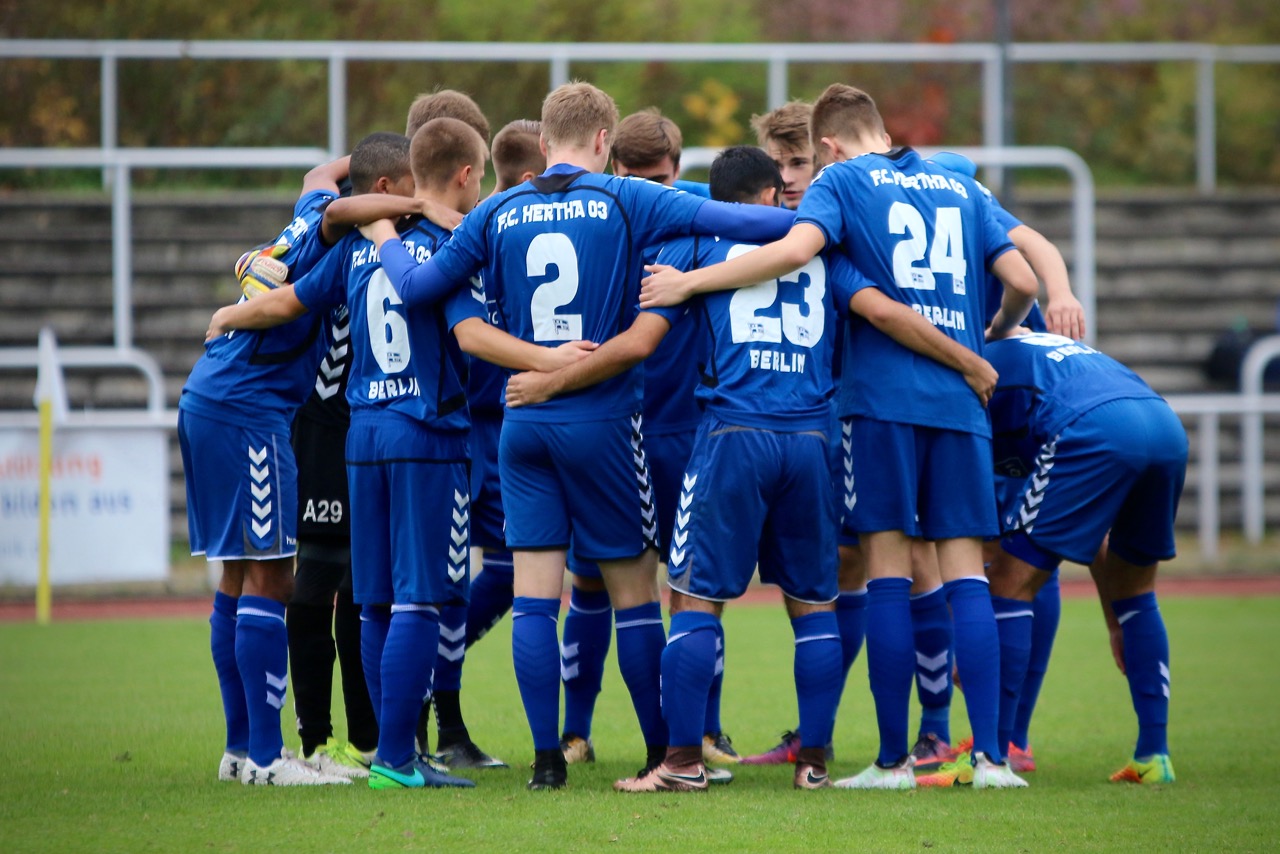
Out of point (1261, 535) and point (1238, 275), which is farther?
point (1238, 275)

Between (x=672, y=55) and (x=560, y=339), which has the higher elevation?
(x=672, y=55)

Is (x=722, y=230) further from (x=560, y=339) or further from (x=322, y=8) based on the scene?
(x=322, y=8)

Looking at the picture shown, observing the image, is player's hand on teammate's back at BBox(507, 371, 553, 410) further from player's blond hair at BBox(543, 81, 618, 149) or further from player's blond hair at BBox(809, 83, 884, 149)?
player's blond hair at BBox(809, 83, 884, 149)

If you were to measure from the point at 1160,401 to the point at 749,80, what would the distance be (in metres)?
13.1

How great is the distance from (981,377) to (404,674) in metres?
2.21

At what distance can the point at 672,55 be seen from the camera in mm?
14430

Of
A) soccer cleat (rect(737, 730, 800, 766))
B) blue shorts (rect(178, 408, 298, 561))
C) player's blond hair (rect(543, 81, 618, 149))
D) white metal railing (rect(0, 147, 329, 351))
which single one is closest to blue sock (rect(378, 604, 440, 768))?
blue shorts (rect(178, 408, 298, 561))

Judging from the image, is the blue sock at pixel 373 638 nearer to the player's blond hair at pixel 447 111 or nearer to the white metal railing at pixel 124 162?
the player's blond hair at pixel 447 111

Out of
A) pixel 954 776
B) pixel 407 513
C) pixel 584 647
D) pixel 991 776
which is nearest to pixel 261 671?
pixel 407 513

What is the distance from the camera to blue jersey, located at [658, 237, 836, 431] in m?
5.06

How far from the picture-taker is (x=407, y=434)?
17.1ft

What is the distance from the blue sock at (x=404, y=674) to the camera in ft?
16.8

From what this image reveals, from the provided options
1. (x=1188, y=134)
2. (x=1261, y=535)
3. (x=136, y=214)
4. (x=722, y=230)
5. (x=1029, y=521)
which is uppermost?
(x=1188, y=134)

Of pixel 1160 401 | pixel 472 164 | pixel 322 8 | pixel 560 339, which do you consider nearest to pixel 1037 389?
pixel 1160 401
